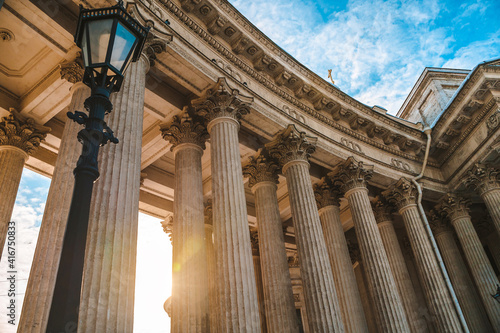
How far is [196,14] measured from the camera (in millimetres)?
15266

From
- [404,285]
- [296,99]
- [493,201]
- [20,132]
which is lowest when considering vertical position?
[404,285]

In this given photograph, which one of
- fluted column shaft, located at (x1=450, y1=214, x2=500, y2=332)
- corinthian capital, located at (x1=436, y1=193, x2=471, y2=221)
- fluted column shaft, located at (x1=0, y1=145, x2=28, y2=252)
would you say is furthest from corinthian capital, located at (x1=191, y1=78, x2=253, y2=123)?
fluted column shaft, located at (x1=450, y1=214, x2=500, y2=332)

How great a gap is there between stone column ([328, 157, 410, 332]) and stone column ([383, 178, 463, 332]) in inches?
134

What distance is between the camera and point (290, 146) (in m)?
16.9

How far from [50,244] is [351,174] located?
14897 millimetres

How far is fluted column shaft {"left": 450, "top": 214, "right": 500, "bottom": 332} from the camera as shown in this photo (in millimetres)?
20766

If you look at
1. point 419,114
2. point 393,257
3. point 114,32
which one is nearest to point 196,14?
point 114,32

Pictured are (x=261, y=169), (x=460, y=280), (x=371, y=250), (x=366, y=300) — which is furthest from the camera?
(x=366, y=300)

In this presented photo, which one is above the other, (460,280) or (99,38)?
(460,280)

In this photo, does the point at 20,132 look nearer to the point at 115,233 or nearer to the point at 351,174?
the point at 115,233

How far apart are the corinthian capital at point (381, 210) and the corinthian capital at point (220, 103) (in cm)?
1211

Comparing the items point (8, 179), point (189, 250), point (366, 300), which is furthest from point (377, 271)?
point (8, 179)

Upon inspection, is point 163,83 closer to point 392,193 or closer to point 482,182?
point 392,193

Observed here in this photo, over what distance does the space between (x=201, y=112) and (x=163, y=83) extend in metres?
2.07
